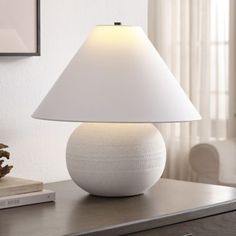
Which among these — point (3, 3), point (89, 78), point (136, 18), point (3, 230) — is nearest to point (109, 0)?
point (136, 18)

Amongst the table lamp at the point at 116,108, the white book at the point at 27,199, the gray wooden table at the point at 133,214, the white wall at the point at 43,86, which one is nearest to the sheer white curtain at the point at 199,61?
the white wall at the point at 43,86

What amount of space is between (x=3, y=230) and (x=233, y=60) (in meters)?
2.73

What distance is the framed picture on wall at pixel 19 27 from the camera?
191cm

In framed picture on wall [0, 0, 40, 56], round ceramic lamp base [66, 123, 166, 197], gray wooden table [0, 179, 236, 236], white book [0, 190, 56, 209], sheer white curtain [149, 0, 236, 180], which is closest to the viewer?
gray wooden table [0, 179, 236, 236]

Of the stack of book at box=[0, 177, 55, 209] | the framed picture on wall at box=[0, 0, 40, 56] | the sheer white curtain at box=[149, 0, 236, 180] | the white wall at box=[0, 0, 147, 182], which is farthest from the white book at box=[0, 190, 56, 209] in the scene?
the sheer white curtain at box=[149, 0, 236, 180]

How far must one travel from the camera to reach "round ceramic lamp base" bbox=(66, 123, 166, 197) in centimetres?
174

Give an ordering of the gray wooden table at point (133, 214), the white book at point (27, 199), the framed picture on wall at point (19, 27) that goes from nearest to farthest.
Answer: the gray wooden table at point (133, 214)
the white book at point (27, 199)
the framed picture on wall at point (19, 27)

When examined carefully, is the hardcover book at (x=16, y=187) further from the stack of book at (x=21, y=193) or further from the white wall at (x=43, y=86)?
the white wall at (x=43, y=86)

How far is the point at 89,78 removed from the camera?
1729 mm

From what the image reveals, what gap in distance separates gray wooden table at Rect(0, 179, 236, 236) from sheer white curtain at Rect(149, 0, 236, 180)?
206 cm

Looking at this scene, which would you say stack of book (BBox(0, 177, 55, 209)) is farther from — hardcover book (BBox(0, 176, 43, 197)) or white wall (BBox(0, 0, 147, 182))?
white wall (BBox(0, 0, 147, 182))

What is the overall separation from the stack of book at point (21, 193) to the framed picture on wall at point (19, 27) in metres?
0.41

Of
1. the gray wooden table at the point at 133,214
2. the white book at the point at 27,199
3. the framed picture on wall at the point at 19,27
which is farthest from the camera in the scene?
the framed picture on wall at the point at 19,27

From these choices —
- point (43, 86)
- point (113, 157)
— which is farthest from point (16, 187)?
point (43, 86)
